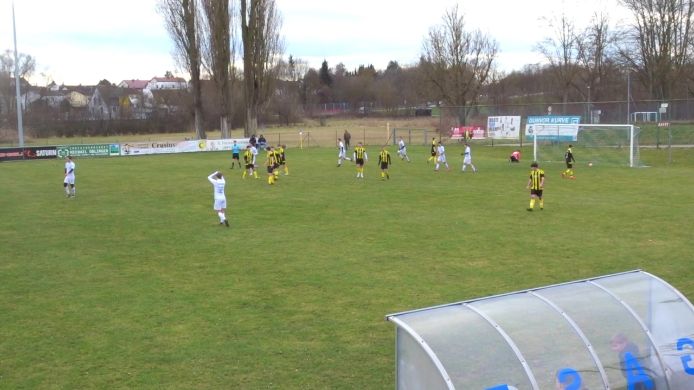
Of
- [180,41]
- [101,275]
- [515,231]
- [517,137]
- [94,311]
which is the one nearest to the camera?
[94,311]

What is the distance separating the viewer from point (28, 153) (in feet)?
160

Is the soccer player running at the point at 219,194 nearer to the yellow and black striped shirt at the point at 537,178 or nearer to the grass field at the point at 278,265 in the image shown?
the grass field at the point at 278,265

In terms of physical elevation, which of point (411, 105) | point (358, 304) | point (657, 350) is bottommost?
point (358, 304)

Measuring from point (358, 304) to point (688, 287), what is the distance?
6263 millimetres

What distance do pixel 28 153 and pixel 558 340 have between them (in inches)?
1986

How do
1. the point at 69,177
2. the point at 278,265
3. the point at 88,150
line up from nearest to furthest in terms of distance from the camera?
the point at 278,265
the point at 69,177
the point at 88,150

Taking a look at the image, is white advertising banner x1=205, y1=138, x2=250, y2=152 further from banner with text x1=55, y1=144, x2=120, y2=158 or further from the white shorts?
the white shorts

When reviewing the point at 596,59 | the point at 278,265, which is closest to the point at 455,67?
the point at 596,59

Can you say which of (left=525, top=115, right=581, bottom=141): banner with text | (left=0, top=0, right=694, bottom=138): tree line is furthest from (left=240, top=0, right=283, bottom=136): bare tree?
(left=525, top=115, right=581, bottom=141): banner with text

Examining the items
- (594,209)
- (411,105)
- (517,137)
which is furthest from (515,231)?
(411,105)

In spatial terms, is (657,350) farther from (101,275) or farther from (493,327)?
(101,275)

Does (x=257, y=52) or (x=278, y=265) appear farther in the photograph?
(x=257, y=52)

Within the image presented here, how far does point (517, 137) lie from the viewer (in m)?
51.4

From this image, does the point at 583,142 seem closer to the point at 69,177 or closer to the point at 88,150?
the point at 69,177
